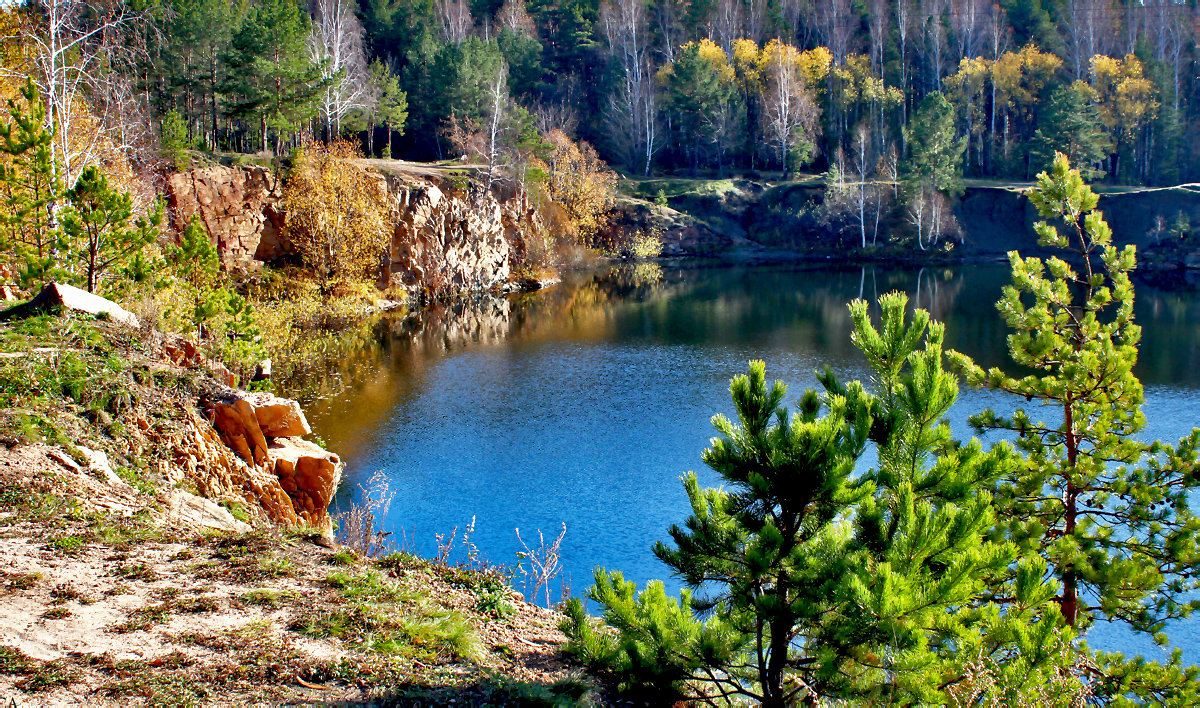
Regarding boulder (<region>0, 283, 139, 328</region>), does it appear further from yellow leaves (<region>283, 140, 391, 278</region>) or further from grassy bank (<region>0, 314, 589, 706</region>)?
yellow leaves (<region>283, 140, 391, 278</region>)

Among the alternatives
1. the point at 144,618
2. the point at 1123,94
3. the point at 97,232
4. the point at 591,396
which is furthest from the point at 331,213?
the point at 1123,94

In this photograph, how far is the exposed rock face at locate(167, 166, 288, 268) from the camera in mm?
34438

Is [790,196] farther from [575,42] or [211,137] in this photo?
[211,137]

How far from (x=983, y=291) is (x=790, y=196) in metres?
23.6

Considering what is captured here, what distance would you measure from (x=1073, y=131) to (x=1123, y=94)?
329 inches

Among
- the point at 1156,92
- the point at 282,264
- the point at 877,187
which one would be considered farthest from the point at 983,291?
the point at 282,264

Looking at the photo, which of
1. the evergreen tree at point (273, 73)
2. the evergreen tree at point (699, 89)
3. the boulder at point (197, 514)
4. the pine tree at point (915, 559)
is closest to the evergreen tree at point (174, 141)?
the evergreen tree at point (273, 73)

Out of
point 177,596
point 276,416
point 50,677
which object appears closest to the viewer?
point 50,677

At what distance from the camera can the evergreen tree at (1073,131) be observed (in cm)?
5729

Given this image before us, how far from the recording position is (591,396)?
963 inches

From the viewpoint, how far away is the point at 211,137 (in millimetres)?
45469

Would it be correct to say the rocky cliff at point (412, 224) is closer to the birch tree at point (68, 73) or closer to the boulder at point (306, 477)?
the birch tree at point (68, 73)

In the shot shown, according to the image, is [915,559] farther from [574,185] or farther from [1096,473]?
[574,185]

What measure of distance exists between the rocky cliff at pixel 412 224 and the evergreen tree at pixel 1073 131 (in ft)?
129
